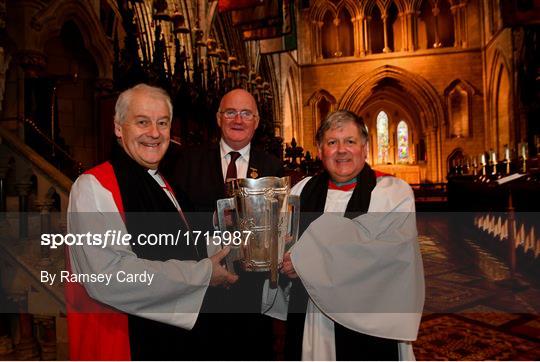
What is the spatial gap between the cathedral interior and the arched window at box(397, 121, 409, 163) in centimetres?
548

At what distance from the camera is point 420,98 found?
2397 cm

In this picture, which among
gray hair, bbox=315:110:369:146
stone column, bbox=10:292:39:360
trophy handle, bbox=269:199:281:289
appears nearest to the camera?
trophy handle, bbox=269:199:281:289

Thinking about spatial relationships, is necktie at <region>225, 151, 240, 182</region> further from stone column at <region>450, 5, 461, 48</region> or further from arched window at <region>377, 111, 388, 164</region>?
arched window at <region>377, 111, 388, 164</region>

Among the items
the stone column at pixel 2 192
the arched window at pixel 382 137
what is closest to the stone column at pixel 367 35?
the arched window at pixel 382 137

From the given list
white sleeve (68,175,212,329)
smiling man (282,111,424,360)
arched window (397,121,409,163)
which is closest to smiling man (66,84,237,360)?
white sleeve (68,175,212,329)

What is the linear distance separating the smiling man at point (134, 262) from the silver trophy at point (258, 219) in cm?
11

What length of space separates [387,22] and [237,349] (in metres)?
26.0

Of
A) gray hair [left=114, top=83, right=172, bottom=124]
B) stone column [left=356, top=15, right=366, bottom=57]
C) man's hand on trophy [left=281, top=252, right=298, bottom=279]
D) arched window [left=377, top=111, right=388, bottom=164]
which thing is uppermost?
stone column [left=356, top=15, right=366, bottom=57]

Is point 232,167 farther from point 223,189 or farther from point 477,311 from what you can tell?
point 477,311

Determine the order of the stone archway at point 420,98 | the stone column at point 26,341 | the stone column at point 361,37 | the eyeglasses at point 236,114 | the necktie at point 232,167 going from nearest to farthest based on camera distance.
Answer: the eyeglasses at point 236,114
the necktie at point 232,167
the stone column at point 26,341
the stone archway at point 420,98
the stone column at point 361,37

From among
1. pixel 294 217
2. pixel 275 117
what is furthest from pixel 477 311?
pixel 275 117

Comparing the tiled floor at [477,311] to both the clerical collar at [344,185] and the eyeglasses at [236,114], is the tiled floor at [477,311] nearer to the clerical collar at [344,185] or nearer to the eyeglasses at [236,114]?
the clerical collar at [344,185]

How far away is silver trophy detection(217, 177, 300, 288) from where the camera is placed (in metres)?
1.54

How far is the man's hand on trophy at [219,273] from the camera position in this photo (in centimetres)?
162
